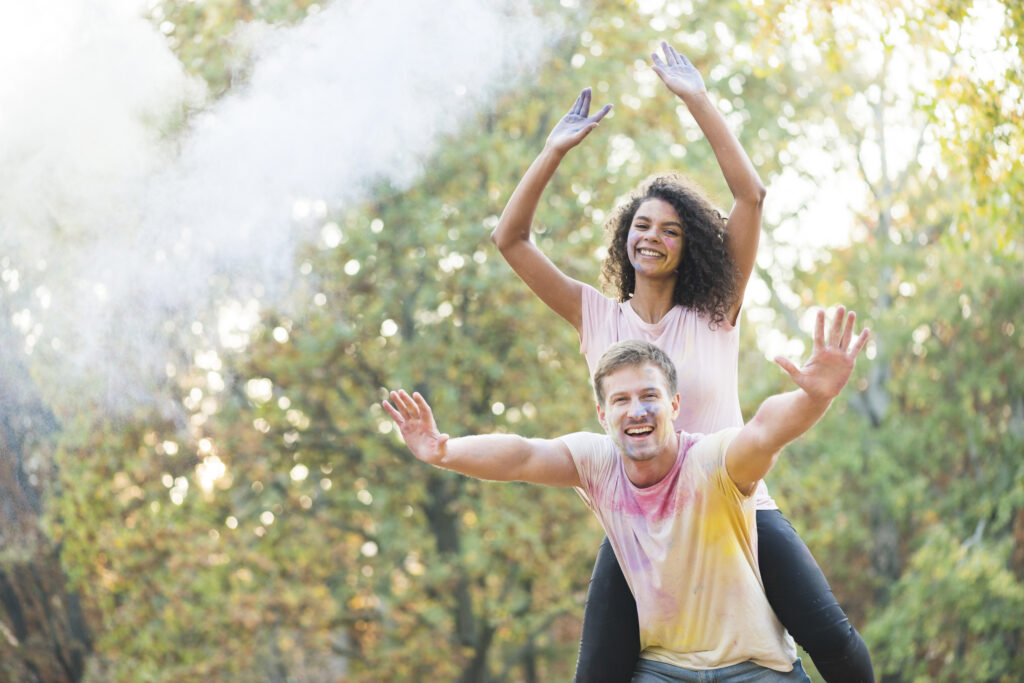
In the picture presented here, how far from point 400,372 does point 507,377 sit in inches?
41.5


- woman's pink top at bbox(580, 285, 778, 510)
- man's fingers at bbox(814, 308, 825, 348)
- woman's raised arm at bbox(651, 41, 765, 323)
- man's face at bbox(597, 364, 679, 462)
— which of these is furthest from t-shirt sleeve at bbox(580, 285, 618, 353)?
man's fingers at bbox(814, 308, 825, 348)

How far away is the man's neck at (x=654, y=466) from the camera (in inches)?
113

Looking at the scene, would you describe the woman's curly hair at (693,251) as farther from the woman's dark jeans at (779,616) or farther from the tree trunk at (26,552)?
the tree trunk at (26,552)

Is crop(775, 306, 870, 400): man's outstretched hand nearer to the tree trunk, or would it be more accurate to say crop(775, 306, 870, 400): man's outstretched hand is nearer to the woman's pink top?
the woman's pink top

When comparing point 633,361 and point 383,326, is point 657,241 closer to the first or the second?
point 633,361

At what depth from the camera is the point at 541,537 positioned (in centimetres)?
1088

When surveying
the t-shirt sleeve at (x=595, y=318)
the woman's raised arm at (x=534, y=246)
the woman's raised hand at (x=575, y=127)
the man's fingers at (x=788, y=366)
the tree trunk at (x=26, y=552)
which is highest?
the woman's raised hand at (x=575, y=127)

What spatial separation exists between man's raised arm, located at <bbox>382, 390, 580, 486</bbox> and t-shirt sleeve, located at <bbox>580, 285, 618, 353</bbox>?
545 millimetres

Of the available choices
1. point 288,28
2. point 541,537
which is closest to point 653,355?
point 288,28

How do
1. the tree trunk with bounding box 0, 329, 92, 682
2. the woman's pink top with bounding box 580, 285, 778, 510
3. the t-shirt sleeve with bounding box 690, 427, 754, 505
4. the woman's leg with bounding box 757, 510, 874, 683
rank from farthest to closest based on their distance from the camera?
the tree trunk with bounding box 0, 329, 92, 682 < the woman's pink top with bounding box 580, 285, 778, 510 < the woman's leg with bounding box 757, 510, 874, 683 < the t-shirt sleeve with bounding box 690, 427, 754, 505

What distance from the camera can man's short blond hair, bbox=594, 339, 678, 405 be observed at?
2.90m

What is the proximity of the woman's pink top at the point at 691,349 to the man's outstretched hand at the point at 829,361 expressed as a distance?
28.2 inches

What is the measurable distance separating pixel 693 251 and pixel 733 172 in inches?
10.6

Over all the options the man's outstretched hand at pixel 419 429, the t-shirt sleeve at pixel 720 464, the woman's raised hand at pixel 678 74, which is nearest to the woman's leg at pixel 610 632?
the t-shirt sleeve at pixel 720 464
